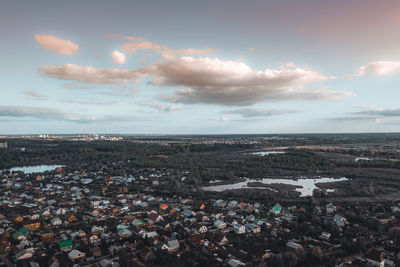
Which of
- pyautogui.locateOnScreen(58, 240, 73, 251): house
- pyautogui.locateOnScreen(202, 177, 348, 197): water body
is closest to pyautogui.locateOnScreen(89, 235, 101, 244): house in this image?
pyautogui.locateOnScreen(58, 240, 73, 251): house

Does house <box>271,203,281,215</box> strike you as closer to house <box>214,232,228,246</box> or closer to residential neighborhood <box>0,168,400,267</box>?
residential neighborhood <box>0,168,400,267</box>

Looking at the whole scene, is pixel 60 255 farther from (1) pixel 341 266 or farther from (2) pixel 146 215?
(1) pixel 341 266

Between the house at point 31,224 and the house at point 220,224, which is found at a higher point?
the house at point 31,224

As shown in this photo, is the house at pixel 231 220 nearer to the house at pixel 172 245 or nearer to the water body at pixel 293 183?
the house at pixel 172 245

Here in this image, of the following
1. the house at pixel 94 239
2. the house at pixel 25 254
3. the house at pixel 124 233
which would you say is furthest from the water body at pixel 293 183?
the house at pixel 25 254

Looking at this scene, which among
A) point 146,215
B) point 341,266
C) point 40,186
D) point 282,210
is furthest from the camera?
point 40,186

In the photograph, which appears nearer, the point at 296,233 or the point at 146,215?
the point at 296,233

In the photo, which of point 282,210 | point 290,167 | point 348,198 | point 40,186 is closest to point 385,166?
point 290,167

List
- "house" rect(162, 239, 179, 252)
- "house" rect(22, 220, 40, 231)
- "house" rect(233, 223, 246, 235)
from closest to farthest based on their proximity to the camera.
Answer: "house" rect(162, 239, 179, 252) → "house" rect(233, 223, 246, 235) → "house" rect(22, 220, 40, 231)
